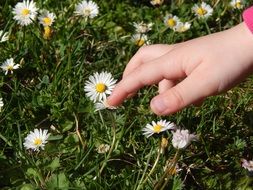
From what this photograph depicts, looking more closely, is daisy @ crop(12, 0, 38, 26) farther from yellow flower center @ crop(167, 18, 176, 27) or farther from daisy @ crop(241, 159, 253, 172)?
daisy @ crop(241, 159, 253, 172)

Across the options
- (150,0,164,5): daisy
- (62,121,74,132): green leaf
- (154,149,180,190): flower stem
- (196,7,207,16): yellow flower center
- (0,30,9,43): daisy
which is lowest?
(154,149,180,190): flower stem

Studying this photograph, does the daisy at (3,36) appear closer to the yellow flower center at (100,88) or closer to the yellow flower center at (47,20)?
the yellow flower center at (47,20)

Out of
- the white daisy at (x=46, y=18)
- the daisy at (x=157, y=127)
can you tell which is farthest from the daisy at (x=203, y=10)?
the daisy at (x=157, y=127)

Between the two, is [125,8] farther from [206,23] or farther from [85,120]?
[85,120]

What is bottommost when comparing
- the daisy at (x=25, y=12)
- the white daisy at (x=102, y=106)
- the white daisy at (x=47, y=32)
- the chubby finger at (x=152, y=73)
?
the white daisy at (x=102, y=106)

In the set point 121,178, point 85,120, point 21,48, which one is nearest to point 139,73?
point 121,178

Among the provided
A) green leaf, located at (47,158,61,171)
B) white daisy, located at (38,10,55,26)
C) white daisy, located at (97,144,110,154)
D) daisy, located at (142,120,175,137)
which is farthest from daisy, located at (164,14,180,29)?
green leaf, located at (47,158,61,171)
